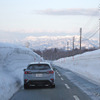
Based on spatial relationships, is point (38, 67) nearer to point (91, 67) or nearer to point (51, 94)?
point (51, 94)

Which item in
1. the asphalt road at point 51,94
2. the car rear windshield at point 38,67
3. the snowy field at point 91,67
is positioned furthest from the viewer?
the snowy field at point 91,67

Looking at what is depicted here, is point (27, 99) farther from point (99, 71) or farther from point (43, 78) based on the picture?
point (99, 71)

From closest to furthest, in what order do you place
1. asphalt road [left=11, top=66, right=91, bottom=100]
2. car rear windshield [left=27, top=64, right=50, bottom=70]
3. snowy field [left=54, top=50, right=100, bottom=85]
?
asphalt road [left=11, top=66, right=91, bottom=100] → car rear windshield [left=27, top=64, right=50, bottom=70] → snowy field [left=54, top=50, right=100, bottom=85]

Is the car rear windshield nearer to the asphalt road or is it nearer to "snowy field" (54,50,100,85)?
the asphalt road

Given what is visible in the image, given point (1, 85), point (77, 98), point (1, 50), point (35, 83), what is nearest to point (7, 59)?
point (1, 50)

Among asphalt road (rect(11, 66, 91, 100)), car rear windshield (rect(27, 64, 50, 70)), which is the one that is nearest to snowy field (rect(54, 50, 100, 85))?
car rear windshield (rect(27, 64, 50, 70))

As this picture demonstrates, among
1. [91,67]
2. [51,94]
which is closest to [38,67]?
[51,94]

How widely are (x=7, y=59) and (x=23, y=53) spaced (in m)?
6.02

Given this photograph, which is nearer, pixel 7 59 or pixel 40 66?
pixel 40 66

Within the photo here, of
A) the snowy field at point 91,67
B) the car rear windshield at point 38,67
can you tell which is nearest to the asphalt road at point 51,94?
the car rear windshield at point 38,67

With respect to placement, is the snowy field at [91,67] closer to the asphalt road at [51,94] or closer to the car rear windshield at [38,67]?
the car rear windshield at [38,67]

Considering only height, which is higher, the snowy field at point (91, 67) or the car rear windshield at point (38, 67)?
the car rear windshield at point (38, 67)

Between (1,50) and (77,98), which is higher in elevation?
(1,50)

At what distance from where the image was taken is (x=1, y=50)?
1609 centimetres
